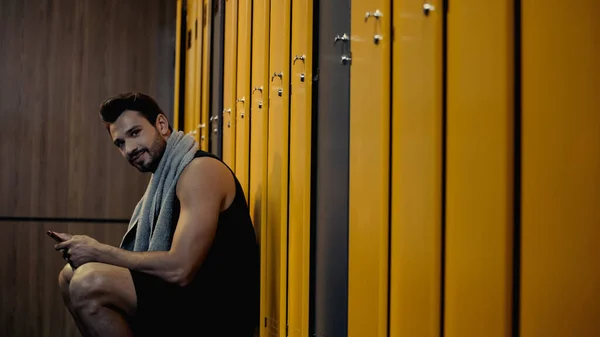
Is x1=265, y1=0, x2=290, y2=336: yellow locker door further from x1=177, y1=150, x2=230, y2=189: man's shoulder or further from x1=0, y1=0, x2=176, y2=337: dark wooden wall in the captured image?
x1=0, y1=0, x2=176, y2=337: dark wooden wall

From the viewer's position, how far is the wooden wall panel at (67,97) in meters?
5.00

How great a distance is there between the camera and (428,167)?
151cm

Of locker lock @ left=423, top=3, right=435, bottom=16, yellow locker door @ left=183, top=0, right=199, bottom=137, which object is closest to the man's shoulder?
locker lock @ left=423, top=3, right=435, bottom=16

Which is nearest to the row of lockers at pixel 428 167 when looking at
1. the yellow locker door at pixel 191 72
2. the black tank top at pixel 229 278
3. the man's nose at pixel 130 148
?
the black tank top at pixel 229 278

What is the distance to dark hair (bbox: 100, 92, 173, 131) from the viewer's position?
280 centimetres

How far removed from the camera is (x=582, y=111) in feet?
3.47

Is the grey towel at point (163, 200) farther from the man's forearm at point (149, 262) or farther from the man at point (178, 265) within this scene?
the man's forearm at point (149, 262)

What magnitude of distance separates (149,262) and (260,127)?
81 centimetres

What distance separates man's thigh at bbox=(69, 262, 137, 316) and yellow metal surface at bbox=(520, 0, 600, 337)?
4.79 feet

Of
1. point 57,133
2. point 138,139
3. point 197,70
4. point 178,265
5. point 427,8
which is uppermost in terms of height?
point 197,70

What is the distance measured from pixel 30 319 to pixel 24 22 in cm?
196

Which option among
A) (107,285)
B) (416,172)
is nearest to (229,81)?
(107,285)

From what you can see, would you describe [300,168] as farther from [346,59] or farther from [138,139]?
[138,139]

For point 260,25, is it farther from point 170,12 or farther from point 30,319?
point 30,319
